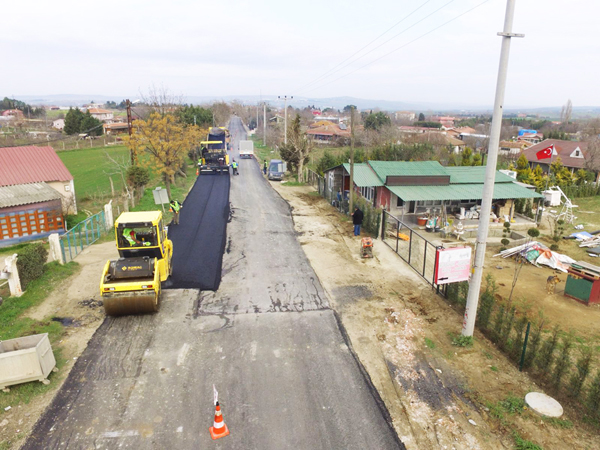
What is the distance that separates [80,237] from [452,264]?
50.4 feet

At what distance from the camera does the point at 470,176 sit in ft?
89.5

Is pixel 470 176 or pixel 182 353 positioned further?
pixel 470 176

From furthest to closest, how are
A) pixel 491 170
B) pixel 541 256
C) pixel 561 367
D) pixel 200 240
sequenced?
pixel 200 240 → pixel 541 256 → pixel 491 170 → pixel 561 367

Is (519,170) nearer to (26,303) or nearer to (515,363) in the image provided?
(515,363)

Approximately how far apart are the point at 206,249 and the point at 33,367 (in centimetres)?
975

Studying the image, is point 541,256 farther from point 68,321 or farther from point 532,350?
point 68,321

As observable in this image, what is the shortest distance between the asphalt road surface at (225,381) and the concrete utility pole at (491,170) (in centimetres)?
350

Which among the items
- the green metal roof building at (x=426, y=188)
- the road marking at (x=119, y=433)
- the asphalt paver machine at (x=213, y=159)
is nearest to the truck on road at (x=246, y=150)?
the asphalt paver machine at (x=213, y=159)

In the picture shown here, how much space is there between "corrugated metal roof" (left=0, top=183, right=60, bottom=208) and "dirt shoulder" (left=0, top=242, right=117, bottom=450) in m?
4.57

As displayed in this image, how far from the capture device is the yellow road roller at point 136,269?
1204 cm

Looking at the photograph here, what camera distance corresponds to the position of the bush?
14.0 metres

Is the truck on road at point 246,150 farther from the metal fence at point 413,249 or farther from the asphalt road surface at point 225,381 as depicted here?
the asphalt road surface at point 225,381

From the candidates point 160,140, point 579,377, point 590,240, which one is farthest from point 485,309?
point 160,140

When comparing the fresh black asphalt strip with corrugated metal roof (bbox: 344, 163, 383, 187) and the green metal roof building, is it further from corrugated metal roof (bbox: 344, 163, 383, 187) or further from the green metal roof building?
the green metal roof building
